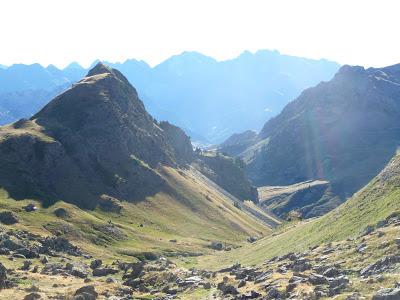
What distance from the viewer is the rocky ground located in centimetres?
4759

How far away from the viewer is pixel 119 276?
4131 inches

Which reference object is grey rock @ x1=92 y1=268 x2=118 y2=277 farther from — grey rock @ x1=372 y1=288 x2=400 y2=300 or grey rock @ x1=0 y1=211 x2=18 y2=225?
grey rock @ x1=372 y1=288 x2=400 y2=300

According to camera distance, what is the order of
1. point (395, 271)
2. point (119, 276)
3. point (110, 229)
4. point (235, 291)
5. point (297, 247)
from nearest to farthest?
point (395, 271) < point (235, 291) < point (297, 247) < point (119, 276) < point (110, 229)

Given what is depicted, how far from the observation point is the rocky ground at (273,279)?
1874 inches

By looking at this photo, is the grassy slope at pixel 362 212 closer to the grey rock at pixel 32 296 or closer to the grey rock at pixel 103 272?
the grey rock at pixel 103 272

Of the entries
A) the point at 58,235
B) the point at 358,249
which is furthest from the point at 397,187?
the point at 58,235

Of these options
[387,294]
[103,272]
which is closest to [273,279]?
[387,294]

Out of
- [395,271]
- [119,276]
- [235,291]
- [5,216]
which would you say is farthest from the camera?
[5,216]

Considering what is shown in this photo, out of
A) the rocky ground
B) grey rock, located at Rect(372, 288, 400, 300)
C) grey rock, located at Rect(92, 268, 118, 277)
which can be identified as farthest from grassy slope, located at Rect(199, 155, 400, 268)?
grey rock, located at Rect(92, 268, 118, 277)

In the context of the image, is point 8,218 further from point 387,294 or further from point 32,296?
point 387,294

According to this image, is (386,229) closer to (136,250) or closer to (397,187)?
(397,187)

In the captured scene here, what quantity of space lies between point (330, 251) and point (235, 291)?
16.3 meters

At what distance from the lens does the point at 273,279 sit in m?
61.7

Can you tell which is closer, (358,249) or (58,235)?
(358,249)
